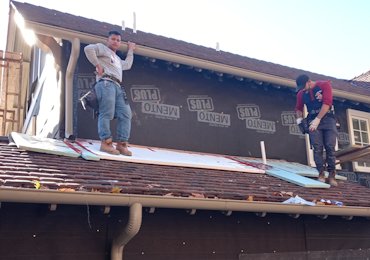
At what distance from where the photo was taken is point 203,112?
28.0ft

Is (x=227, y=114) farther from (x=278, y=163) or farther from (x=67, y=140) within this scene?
(x=67, y=140)

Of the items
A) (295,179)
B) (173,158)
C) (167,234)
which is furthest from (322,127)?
(167,234)

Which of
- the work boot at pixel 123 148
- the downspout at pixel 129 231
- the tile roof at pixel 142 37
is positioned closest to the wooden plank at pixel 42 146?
the work boot at pixel 123 148

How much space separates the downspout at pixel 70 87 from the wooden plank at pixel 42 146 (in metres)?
0.64

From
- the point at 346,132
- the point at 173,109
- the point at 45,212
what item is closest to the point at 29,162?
the point at 45,212

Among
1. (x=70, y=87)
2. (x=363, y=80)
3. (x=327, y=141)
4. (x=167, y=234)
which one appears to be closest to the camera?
(x=167, y=234)

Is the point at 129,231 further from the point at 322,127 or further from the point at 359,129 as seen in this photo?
the point at 359,129

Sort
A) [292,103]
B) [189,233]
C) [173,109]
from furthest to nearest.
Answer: [292,103], [173,109], [189,233]

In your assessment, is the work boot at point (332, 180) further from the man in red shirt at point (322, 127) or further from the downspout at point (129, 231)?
the downspout at point (129, 231)

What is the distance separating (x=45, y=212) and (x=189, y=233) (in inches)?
71.0

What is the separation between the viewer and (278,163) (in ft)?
28.1

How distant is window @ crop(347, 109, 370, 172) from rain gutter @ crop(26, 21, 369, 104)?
0.46 m

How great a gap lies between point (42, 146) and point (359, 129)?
7.97 m

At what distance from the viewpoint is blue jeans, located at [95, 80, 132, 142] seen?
20.0 feet
